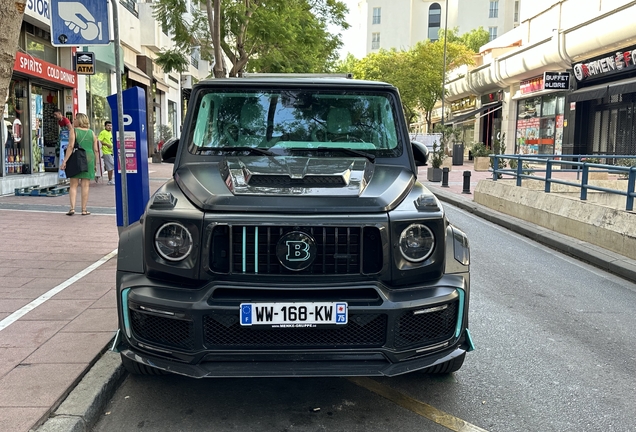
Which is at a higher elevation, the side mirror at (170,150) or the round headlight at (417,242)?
the side mirror at (170,150)

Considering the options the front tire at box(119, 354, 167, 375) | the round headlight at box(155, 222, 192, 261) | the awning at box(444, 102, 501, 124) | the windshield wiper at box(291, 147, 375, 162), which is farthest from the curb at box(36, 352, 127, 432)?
the awning at box(444, 102, 501, 124)

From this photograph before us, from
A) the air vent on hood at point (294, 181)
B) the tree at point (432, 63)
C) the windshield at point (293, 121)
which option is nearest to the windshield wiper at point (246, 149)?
the windshield at point (293, 121)

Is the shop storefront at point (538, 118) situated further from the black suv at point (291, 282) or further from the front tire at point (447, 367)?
the black suv at point (291, 282)

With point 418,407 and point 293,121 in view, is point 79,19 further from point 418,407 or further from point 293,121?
point 418,407

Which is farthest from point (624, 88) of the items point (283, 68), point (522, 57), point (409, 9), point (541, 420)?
point (409, 9)

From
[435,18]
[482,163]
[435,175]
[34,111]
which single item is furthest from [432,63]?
[435,18]

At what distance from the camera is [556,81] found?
89.8 ft

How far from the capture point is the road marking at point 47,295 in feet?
15.3

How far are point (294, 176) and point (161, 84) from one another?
30493mm

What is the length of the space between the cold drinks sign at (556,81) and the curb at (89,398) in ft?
89.2

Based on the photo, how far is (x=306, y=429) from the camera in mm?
3260

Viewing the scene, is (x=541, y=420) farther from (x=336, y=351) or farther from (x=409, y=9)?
(x=409, y=9)

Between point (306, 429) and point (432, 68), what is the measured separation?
162 ft

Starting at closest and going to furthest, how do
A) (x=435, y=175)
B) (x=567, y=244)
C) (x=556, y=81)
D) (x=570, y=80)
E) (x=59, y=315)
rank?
(x=59, y=315), (x=567, y=244), (x=435, y=175), (x=556, y=81), (x=570, y=80)
